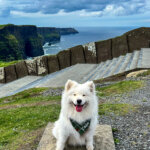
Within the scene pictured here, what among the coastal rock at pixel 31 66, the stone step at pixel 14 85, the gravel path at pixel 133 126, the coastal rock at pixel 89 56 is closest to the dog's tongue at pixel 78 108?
the gravel path at pixel 133 126

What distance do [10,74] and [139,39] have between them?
81.9 feet

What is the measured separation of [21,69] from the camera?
3769cm

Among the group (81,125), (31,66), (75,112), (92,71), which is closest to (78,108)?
(75,112)

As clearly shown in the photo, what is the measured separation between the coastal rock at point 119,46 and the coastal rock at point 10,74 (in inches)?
769

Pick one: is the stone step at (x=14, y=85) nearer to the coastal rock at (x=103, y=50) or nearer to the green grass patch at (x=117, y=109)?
the coastal rock at (x=103, y=50)

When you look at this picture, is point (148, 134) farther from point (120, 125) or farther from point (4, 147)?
point (4, 147)

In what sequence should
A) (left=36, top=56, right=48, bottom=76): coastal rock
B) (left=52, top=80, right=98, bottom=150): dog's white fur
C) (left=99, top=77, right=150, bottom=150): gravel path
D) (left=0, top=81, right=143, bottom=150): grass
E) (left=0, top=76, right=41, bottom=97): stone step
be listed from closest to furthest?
(left=52, top=80, right=98, bottom=150): dog's white fur
(left=99, top=77, right=150, bottom=150): gravel path
(left=0, top=81, right=143, bottom=150): grass
(left=0, top=76, right=41, bottom=97): stone step
(left=36, top=56, right=48, bottom=76): coastal rock

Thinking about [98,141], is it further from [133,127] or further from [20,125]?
[20,125]

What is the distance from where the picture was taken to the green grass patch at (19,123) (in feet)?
29.1

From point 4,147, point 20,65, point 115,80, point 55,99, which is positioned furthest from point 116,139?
point 20,65

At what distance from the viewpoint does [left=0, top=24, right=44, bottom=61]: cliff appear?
6029 inches

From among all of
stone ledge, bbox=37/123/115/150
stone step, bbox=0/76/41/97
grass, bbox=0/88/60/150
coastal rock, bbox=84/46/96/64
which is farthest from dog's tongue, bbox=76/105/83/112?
coastal rock, bbox=84/46/96/64

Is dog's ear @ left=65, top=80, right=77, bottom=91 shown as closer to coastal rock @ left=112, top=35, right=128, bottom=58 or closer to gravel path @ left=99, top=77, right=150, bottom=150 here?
gravel path @ left=99, top=77, right=150, bottom=150

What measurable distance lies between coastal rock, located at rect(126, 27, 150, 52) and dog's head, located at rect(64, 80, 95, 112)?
26.9m
